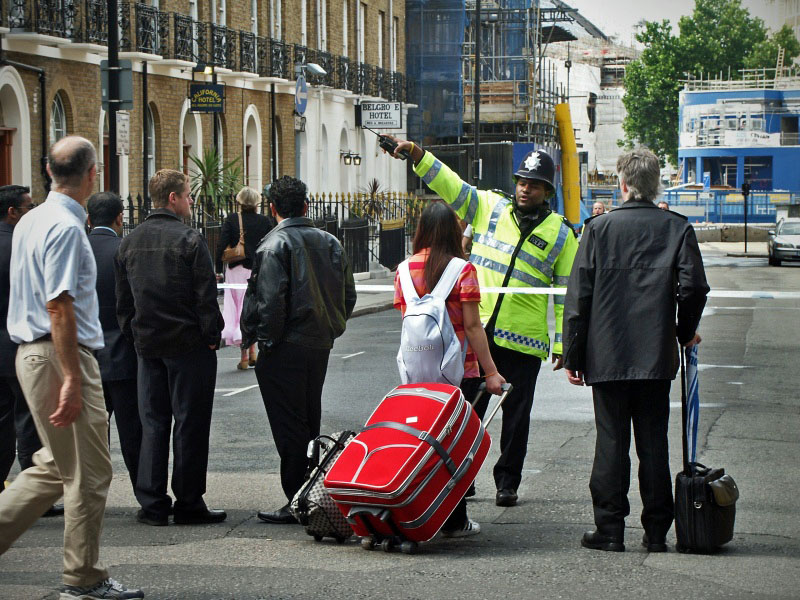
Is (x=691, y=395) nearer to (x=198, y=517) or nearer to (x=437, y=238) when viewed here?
(x=437, y=238)

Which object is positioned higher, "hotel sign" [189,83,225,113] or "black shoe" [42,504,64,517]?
"hotel sign" [189,83,225,113]

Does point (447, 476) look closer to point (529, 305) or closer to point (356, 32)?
point (529, 305)

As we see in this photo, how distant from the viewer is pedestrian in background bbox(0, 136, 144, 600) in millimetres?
4938

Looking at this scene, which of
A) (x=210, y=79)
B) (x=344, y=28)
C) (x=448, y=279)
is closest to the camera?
(x=448, y=279)

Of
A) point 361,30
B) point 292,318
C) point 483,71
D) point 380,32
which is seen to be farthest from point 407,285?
point 483,71

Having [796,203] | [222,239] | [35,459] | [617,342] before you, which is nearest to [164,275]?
[35,459]

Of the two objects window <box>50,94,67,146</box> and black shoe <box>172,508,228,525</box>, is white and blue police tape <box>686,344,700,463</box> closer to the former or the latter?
black shoe <box>172,508,228,525</box>

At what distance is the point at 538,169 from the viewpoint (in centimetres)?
713

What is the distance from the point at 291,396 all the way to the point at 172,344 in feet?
2.16

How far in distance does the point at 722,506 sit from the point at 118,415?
10.4 ft

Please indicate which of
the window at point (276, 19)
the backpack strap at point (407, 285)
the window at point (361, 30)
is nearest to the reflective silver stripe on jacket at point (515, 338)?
the backpack strap at point (407, 285)

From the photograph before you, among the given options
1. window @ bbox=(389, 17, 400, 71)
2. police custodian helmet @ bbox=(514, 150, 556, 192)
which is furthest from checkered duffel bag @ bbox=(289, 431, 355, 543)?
window @ bbox=(389, 17, 400, 71)

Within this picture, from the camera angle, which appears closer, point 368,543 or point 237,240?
point 368,543

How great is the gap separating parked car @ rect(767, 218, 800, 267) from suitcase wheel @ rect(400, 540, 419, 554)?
113 feet
